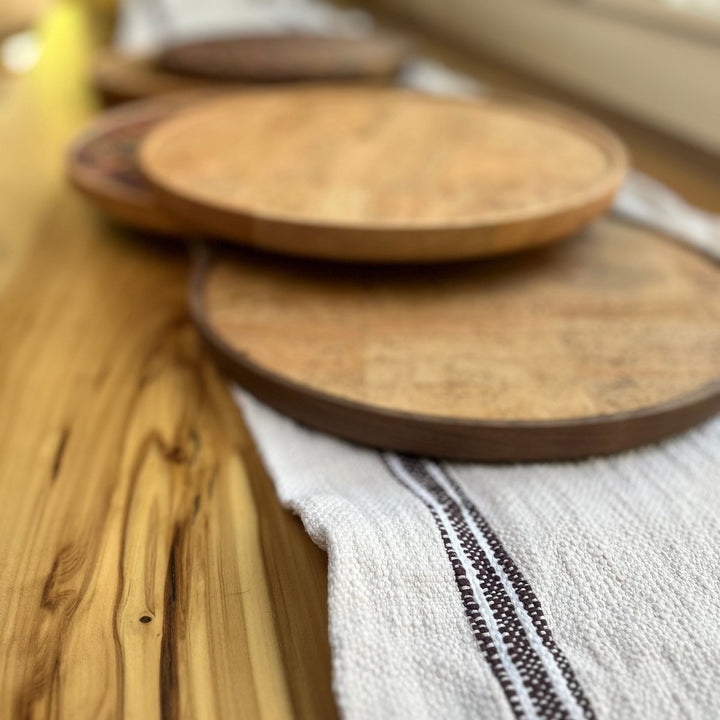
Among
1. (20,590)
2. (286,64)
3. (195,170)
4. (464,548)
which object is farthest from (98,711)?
(286,64)

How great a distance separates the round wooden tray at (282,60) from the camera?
140 centimetres

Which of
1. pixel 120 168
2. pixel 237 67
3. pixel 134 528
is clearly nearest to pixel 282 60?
pixel 237 67

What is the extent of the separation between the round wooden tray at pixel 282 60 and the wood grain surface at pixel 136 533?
0.61 m

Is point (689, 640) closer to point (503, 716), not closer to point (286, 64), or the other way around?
point (503, 716)

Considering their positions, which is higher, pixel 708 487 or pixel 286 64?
pixel 286 64

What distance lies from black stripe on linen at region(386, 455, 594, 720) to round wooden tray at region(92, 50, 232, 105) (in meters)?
1.04

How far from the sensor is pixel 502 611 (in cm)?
48

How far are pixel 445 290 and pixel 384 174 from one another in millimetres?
152

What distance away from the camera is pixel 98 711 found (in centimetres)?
43

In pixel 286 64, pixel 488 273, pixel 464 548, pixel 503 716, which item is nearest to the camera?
pixel 503 716

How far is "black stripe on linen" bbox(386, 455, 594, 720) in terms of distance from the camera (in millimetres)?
424

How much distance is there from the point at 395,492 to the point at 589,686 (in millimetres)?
188

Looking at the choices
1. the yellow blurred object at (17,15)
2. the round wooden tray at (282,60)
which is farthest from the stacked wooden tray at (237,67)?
the yellow blurred object at (17,15)

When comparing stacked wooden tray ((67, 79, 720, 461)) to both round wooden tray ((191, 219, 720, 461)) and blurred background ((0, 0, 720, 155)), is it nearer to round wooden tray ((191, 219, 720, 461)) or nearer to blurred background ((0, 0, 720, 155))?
round wooden tray ((191, 219, 720, 461))
